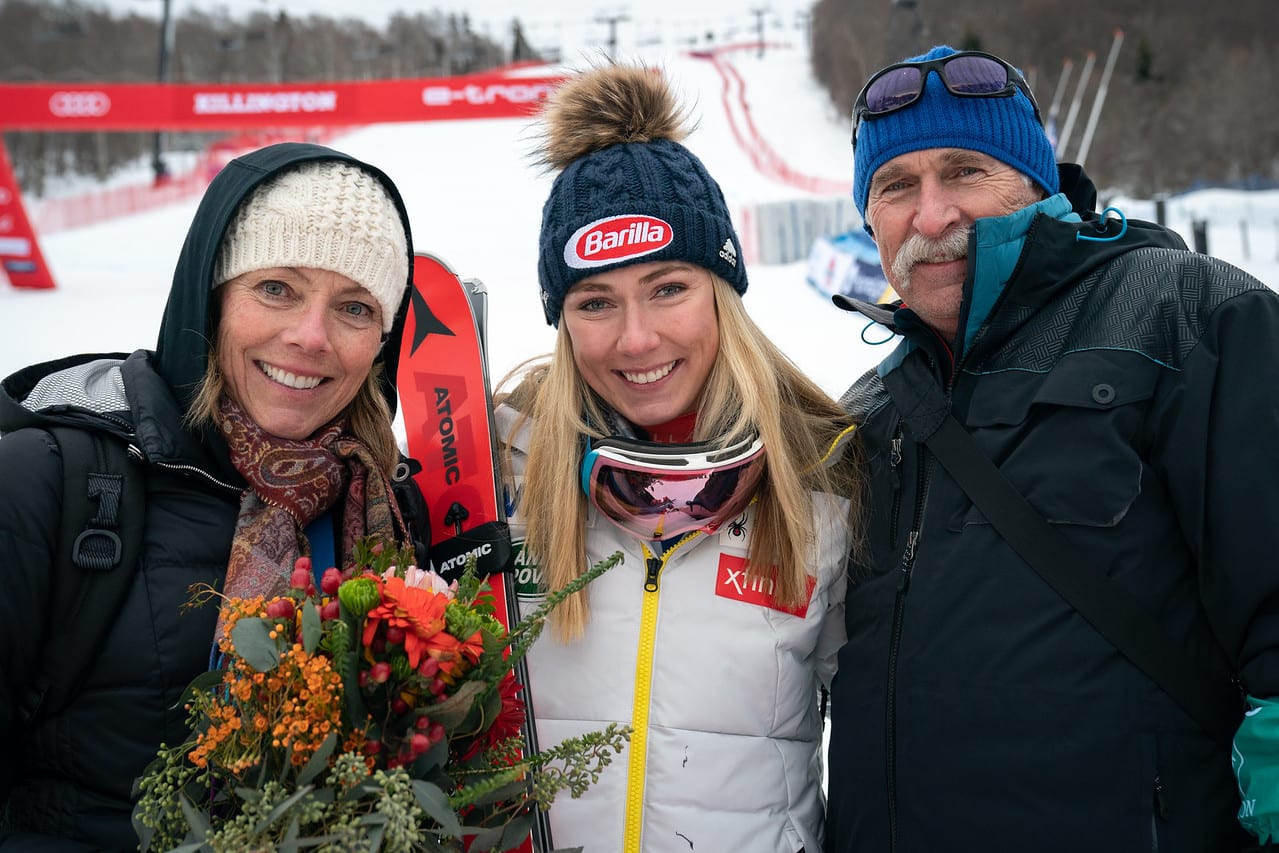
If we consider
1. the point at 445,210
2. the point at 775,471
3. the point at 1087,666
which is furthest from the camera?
the point at 445,210

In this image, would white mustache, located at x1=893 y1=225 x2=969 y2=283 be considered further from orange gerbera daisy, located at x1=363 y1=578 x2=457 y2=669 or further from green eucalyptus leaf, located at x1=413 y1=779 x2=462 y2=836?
green eucalyptus leaf, located at x1=413 y1=779 x2=462 y2=836

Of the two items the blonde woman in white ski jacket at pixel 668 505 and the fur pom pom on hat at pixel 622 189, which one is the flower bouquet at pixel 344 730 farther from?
the fur pom pom on hat at pixel 622 189

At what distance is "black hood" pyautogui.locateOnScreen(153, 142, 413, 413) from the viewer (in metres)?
1.77

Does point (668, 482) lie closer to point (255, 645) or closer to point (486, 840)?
point (486, 840)

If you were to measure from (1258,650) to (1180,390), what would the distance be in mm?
444

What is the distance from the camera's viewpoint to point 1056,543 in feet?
5.42

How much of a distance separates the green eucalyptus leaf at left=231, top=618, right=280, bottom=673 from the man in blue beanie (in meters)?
1.18

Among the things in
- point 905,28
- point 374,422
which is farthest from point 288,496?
point 905,28

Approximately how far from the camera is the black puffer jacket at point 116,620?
1435mm

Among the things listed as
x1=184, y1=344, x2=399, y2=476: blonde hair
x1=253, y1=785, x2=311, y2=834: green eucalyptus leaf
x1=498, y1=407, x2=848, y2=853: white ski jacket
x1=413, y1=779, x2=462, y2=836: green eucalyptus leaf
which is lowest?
x1=498, y1=407, x2=848, y2=853: white ski jacket

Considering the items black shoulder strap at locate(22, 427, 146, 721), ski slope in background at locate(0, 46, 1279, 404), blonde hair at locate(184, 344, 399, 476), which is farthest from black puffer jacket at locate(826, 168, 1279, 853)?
black shoulder strap at locate(22, 427, 146, 721)

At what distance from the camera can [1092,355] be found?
170 centimetres

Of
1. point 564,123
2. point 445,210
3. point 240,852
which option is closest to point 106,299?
point 445,210

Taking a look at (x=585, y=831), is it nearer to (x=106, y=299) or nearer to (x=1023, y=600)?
(x=1023, y=600)
